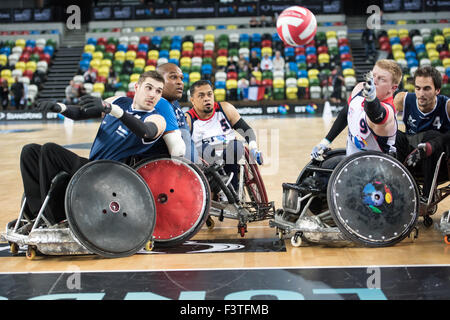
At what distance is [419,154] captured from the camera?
14.8ft

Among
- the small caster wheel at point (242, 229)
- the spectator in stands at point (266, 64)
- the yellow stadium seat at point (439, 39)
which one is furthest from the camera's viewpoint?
the yellow stadium seat at point (439, 39)

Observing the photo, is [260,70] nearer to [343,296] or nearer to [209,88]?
[209,88]

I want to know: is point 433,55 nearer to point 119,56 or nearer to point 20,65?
point 119,56

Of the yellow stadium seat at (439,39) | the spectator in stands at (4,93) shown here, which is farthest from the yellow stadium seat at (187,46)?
the yellow stadium seat at (439,39)

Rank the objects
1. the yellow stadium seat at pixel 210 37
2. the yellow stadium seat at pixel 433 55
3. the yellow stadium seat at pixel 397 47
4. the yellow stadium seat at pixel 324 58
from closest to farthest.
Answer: the yellow stadium seat at pixel 433 55 → the yellow stadium seat at pixel 324 58 → the yellow stadium seat at pixel 397 47 → the yellow stadium seat at pixel 210 37

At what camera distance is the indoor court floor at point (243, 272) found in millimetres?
3242

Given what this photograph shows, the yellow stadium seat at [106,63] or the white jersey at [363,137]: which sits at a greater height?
the yellow stadium seat at [106,63]

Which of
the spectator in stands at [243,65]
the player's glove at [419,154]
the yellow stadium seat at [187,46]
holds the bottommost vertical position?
the player's glove at [419,154]

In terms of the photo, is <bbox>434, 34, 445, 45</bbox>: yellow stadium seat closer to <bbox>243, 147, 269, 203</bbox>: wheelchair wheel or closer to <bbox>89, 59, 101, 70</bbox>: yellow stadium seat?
<bbox>89, 59, 101, 70</bbox>: yellow stadium seat

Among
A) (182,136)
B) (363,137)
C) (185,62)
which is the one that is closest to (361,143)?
(363,137)

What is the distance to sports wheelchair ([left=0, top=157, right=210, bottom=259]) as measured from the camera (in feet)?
12.4

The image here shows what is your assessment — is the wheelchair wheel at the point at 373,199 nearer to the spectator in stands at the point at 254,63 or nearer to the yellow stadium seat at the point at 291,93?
the yellow stadium seat at the point at 291,93

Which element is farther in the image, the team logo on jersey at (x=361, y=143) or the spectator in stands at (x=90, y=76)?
the spectator in stands at (x=90, y=76)

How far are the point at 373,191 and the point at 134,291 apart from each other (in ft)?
6.57
